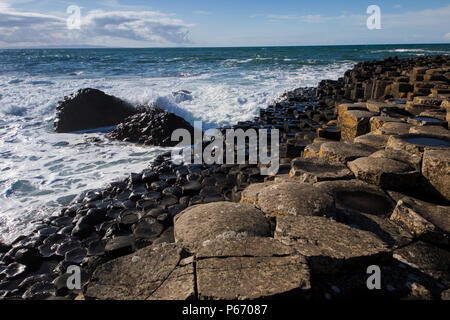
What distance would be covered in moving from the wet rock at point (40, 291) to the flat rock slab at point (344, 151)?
296cm

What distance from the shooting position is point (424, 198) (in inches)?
99.9

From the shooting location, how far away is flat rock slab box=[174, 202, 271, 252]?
76.4 inches

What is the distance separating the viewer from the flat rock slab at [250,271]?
1.43 m

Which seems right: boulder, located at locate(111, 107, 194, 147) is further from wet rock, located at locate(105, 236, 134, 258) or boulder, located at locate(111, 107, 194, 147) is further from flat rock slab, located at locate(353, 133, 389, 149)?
flat rock slab, located at locate(353, 133, 389, 149)

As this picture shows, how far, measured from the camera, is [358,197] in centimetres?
257

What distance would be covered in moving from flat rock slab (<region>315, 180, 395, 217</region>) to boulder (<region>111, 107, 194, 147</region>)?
15.8 ft

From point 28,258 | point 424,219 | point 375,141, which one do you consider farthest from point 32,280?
point 375,141

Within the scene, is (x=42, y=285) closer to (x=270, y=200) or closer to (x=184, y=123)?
(x=270, y=200)

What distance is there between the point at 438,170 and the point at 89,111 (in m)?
9.00

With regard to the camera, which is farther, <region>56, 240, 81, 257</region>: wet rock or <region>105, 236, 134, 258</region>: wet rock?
<region>56, 240, 81, 257</region>: wet rock

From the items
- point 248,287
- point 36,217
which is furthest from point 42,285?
point 248,287

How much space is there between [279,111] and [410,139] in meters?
6.25

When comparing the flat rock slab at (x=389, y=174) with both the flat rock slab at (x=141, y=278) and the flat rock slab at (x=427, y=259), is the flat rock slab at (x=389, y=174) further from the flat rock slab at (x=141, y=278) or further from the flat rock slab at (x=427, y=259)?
the flat rock slab at (x=141, y=278)

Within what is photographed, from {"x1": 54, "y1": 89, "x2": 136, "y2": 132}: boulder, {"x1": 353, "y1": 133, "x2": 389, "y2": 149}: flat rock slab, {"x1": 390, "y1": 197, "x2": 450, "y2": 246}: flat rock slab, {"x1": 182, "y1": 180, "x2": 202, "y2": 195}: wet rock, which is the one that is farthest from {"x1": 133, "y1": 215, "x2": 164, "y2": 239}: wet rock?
{"x1": 54, "y1": 89, "x2": 136, "y2": 132}: boulder
